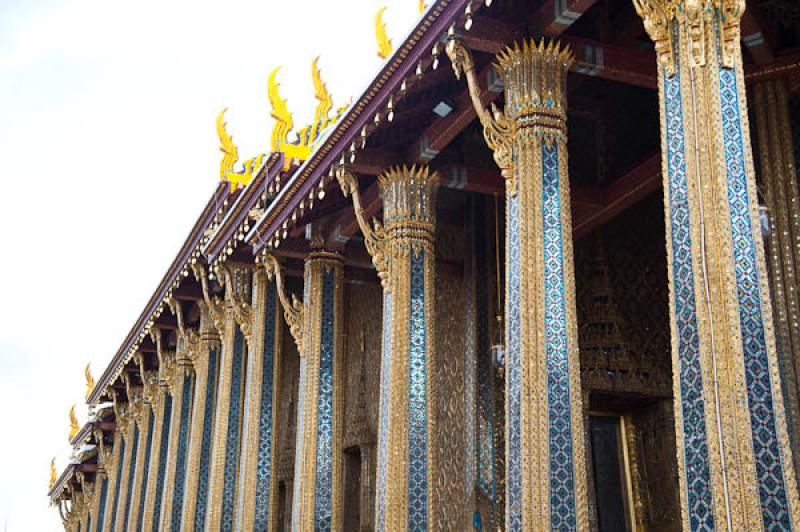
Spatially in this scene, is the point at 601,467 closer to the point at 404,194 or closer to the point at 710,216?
the point at 404,194

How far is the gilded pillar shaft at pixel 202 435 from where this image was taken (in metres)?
13.8

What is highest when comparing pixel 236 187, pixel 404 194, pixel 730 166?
pixel 236 187

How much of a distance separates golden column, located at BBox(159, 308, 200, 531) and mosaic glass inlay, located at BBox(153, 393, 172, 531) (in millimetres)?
803

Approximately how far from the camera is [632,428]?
10.4 metres

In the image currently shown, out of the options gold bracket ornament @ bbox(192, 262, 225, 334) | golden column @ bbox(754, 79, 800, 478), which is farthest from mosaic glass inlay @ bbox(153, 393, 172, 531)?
golden column @ bbox(754, 79, 800, 478)

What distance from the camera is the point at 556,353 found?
649cm

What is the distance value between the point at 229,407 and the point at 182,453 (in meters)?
2.99

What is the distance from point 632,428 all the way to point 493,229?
2.44 meters

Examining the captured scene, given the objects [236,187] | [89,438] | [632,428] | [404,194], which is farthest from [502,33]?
[89,438]

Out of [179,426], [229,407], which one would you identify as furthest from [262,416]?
[179,426]

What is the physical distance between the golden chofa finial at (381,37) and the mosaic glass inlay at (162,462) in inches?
371

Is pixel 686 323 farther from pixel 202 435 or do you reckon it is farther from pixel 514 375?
pixel 202 435

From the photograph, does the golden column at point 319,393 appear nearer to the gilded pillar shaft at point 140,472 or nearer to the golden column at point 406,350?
the golden column at point 406,350

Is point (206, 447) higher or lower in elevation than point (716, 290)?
higher
